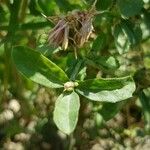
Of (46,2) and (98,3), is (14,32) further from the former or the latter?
(98,3)

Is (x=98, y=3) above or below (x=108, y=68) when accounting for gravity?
above

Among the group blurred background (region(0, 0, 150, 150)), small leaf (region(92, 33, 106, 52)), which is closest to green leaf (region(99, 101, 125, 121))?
blurred background (region(0, 0, 150, 150))

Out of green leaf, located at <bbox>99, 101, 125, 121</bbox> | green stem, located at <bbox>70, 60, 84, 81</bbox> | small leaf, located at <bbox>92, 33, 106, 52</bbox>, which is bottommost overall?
green leaf, located at <bbox>99, 101, 125, 121</bbox>

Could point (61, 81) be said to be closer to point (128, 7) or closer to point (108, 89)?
point (108, 89)

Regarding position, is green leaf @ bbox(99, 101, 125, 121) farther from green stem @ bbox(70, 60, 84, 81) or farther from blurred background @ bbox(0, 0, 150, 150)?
green stem @ bbox(70, 60, 84, 81)

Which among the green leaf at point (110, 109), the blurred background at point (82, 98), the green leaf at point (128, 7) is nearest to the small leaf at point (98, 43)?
the blurred background at point (82, 98)

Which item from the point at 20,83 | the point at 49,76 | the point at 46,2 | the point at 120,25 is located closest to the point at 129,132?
the point at 20,83
